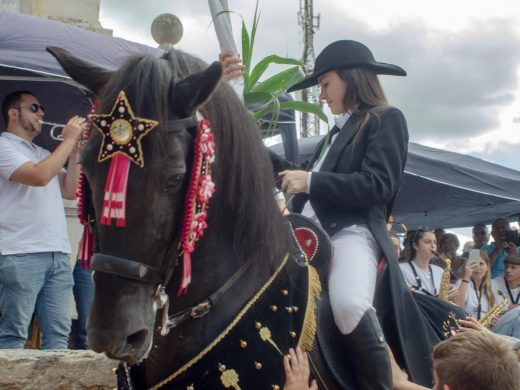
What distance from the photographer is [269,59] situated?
3.62 m

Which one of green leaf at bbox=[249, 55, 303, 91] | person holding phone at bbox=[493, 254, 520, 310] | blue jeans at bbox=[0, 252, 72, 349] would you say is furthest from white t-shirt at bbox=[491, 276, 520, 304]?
green leaf at bbox=[249, 55, 303, 91]

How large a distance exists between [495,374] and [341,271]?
0.79 meters

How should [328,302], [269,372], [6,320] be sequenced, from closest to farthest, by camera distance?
[269,372], [328,302], [6,320]

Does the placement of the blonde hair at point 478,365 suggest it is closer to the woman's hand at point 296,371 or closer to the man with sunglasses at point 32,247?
the woman's hand at point 296,371

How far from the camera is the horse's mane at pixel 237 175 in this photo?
2566mm

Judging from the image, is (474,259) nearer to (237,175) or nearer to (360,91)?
(360,91)

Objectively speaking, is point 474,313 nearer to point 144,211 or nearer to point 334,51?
point 334,51

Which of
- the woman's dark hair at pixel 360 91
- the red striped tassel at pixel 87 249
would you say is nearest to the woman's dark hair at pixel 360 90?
the woman's dark hair at pixel 360 91

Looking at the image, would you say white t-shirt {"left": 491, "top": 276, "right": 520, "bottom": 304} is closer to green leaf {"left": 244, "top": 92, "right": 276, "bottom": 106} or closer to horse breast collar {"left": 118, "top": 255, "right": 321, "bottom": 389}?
green leaf {"left": 244, "top": 92, "right": 276, "bottom": 106}

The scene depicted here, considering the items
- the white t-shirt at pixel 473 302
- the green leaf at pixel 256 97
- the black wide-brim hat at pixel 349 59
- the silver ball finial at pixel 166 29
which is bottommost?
the white t-shirt at pixel 473 302

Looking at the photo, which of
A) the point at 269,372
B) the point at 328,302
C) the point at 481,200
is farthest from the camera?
the point at 481,200

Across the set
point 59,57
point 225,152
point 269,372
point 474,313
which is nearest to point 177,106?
point 225,152

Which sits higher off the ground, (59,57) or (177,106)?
(59,57)

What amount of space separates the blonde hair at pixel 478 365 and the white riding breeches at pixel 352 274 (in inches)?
15.8
